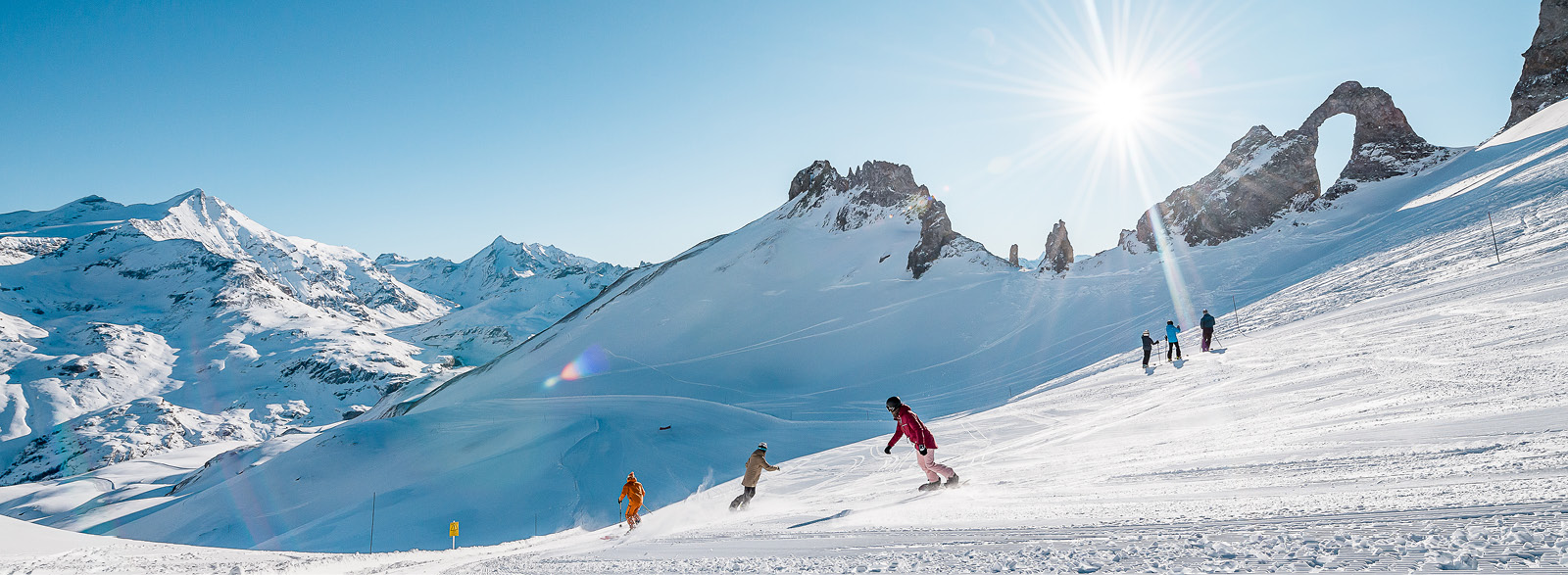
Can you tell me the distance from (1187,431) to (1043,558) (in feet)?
23.8

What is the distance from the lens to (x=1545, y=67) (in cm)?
5875

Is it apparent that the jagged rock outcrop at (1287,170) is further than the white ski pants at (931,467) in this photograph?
Yes

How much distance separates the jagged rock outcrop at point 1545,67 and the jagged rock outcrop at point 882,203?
156 ft

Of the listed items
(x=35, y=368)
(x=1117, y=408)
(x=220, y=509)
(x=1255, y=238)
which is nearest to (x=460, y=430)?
(x=220, y=509)

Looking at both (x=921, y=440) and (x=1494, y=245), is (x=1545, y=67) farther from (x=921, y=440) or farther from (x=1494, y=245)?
(x=921, y=440)

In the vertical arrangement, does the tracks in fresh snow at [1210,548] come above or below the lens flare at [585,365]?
below

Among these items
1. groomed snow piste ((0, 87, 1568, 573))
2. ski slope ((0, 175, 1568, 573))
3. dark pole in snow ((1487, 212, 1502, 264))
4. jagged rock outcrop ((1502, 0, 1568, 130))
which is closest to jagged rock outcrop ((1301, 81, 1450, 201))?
jagged rock outcrop ((1502, 0, 1568, 130))

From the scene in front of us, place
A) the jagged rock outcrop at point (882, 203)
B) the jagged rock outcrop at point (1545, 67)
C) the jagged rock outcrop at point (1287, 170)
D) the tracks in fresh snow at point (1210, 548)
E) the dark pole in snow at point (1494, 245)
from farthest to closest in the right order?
the jagged rock outcrop at point (882, 203), the jagged rock outcrop at point (1545, 67), the jagged rock outcrop at point (1287, 170), the dark pole in snow at point (1494, 245), the tracks in fresh snow at point (1210, 548)

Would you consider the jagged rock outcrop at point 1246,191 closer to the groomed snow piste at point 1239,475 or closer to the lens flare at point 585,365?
the groomed snow piste at point 1239,475

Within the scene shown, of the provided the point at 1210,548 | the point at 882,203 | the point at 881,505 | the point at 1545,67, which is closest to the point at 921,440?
the point at 881,505

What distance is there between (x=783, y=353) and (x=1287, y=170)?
46.1 meters

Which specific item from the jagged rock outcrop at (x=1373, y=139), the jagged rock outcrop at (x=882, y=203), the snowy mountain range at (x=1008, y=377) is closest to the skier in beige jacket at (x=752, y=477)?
the snowy mountain range at (x=1008, y=377)

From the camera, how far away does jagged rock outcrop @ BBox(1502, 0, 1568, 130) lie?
57250mm

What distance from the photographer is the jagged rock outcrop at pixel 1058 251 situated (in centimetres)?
6750
